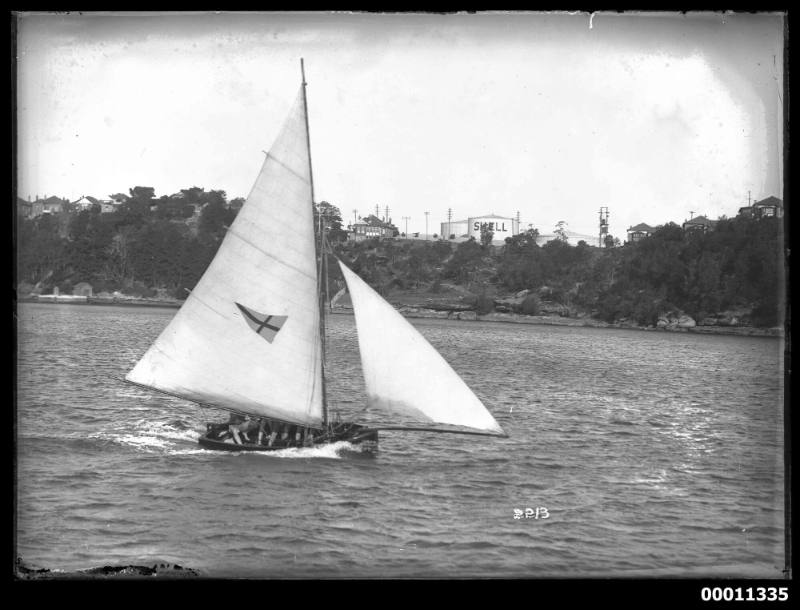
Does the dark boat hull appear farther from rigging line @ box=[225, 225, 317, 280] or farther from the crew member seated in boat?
rigging line @ box=[225, 225, 317, 280]

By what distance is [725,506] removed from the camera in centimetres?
2708

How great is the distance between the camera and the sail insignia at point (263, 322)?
28.2 m

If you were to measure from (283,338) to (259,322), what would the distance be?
0.82 metres

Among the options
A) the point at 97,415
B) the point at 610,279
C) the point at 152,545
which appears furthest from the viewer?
the point at 610,279

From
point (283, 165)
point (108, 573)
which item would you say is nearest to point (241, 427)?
point (108, 573)

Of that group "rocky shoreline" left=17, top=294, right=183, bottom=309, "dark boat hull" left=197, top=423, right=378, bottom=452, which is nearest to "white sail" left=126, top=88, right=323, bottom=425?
"dark boat hull" left=197, top=423, right=378, bottom=452

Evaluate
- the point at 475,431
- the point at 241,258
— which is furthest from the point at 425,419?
the point at 241,258

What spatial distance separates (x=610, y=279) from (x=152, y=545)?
203 feet

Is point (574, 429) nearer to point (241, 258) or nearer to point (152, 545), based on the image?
point (241, 258)

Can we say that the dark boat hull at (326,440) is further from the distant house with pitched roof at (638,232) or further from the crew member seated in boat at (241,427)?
the distant house with pitched roof at (638,232)

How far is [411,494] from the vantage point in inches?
1075

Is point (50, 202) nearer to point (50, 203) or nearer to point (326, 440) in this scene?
point (50, 203)

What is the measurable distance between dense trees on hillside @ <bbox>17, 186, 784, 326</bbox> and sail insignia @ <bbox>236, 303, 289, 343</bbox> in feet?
60.5

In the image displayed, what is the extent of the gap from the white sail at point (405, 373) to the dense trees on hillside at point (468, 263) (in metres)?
19.7
